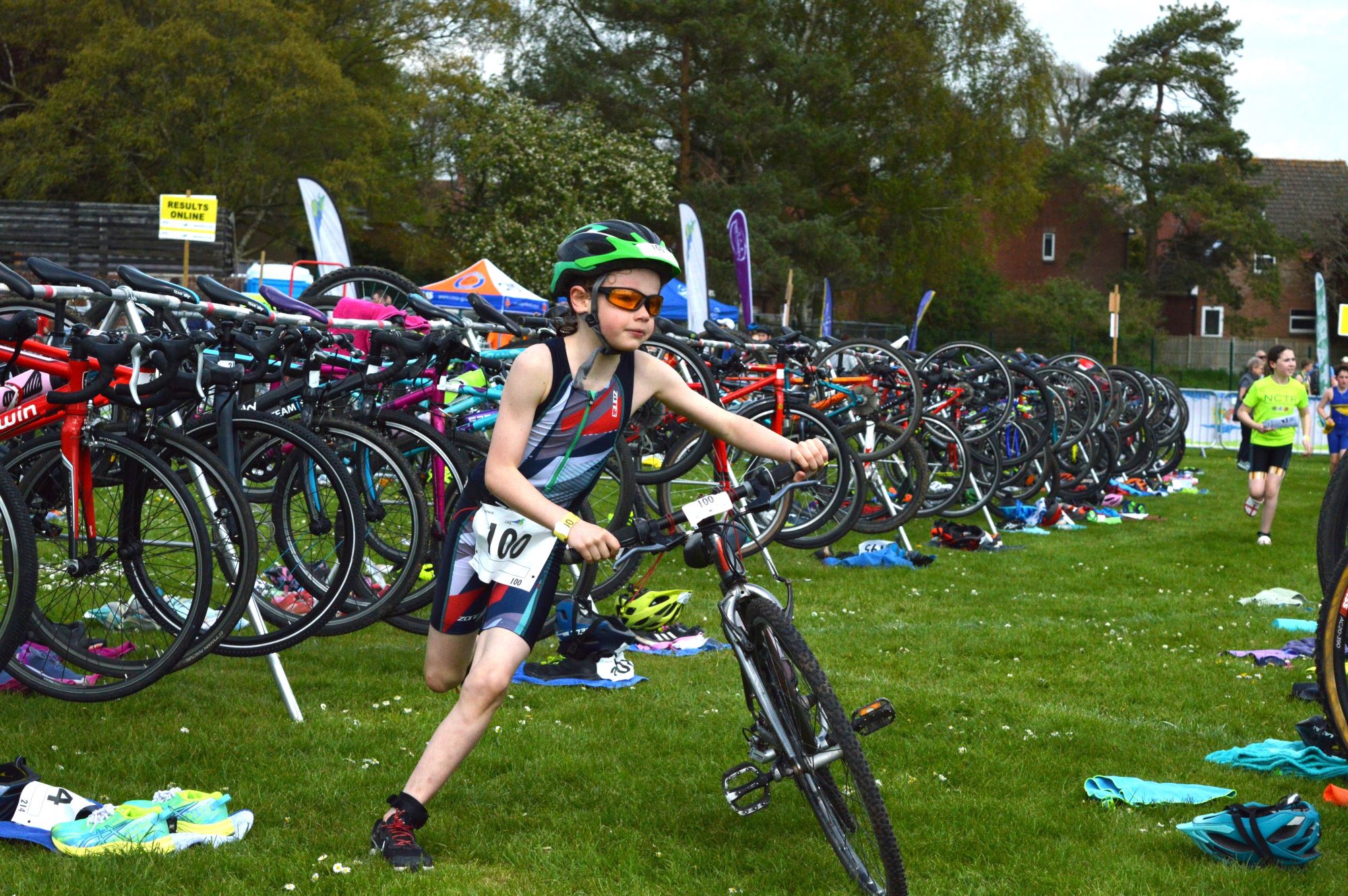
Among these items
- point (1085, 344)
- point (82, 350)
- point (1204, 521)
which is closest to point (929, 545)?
point (1204, 521)

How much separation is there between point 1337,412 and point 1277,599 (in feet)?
34.9

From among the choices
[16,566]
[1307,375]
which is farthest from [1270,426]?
[1307,375]

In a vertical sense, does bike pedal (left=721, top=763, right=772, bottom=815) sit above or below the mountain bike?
below

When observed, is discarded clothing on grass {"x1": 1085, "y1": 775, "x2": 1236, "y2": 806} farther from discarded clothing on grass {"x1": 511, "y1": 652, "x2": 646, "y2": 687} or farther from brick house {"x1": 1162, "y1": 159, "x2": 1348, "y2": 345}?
brick house {"x1": 1162, "y1": 159, "x2": 1348, "y2": 345}

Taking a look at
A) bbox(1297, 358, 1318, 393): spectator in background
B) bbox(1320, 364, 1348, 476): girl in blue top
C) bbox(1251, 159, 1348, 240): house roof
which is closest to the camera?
bbox(1320, 364, 1348, 476): girl in blue top

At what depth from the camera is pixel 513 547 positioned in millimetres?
4098

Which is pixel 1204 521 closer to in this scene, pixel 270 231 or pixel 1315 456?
pixel 1315 456

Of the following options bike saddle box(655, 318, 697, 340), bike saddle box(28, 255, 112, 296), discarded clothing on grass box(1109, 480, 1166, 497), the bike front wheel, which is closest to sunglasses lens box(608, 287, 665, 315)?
the bike front wheel

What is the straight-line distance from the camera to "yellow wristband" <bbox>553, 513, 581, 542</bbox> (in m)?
3.69

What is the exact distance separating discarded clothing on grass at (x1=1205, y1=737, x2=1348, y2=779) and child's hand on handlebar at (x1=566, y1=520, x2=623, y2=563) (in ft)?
9.91

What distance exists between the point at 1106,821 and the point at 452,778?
2156 millimetres

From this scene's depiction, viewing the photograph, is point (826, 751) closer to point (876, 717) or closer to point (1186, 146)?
point (876, 717)

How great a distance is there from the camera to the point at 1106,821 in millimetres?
4672

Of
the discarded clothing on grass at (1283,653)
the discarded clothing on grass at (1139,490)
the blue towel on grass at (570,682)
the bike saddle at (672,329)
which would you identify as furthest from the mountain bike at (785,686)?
the discarded clothing on grass at (1139,490)
